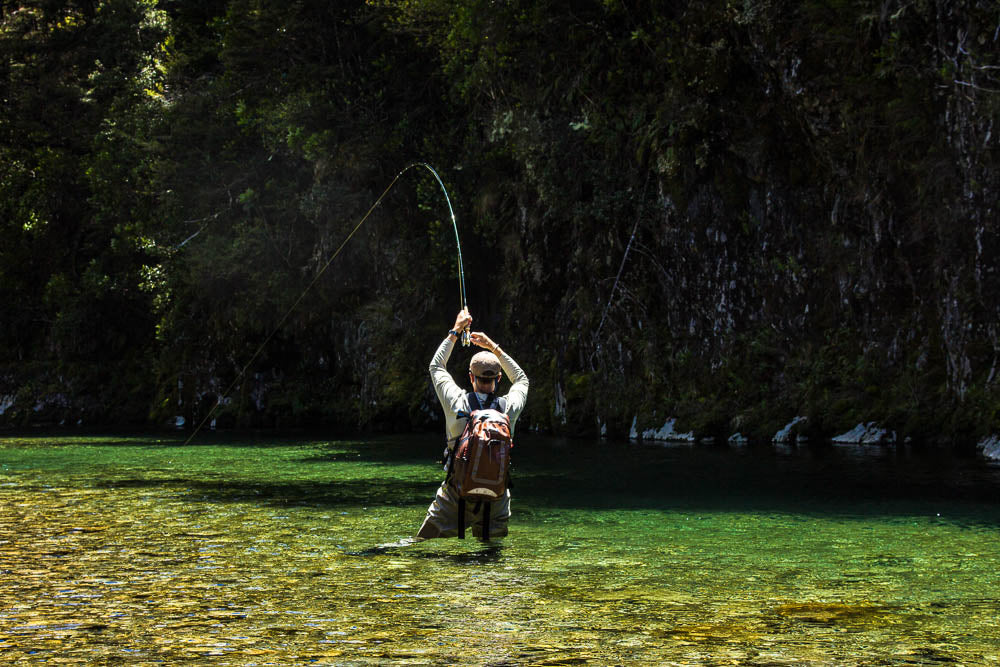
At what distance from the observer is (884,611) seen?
6.55 metres

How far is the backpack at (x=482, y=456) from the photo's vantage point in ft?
26.7

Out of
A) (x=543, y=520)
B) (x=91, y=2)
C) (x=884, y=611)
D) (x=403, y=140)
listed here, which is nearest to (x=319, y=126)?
(x=403, y=140)

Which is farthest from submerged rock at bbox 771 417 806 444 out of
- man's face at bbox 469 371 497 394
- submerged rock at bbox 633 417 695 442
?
man's face at bbox 469 371 497 394

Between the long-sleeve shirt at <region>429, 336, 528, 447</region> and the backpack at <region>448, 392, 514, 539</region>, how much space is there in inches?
2.8

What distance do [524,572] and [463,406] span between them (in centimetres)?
126

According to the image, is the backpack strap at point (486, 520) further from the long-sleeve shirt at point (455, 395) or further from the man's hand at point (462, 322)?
the man's hand at point (462, 322)

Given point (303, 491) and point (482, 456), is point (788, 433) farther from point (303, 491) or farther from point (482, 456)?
point (482, 456)

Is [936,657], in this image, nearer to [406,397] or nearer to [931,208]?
[931,208]

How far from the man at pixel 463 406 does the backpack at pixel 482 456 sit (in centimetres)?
10

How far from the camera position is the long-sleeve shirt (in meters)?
8.41

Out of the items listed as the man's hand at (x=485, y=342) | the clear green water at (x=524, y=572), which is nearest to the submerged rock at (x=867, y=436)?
the clear green water at (x=524, y=572)

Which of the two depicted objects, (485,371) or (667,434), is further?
(667,434)

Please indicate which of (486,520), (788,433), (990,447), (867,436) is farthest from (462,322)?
(788,433)

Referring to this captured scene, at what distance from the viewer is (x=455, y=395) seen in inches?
337
